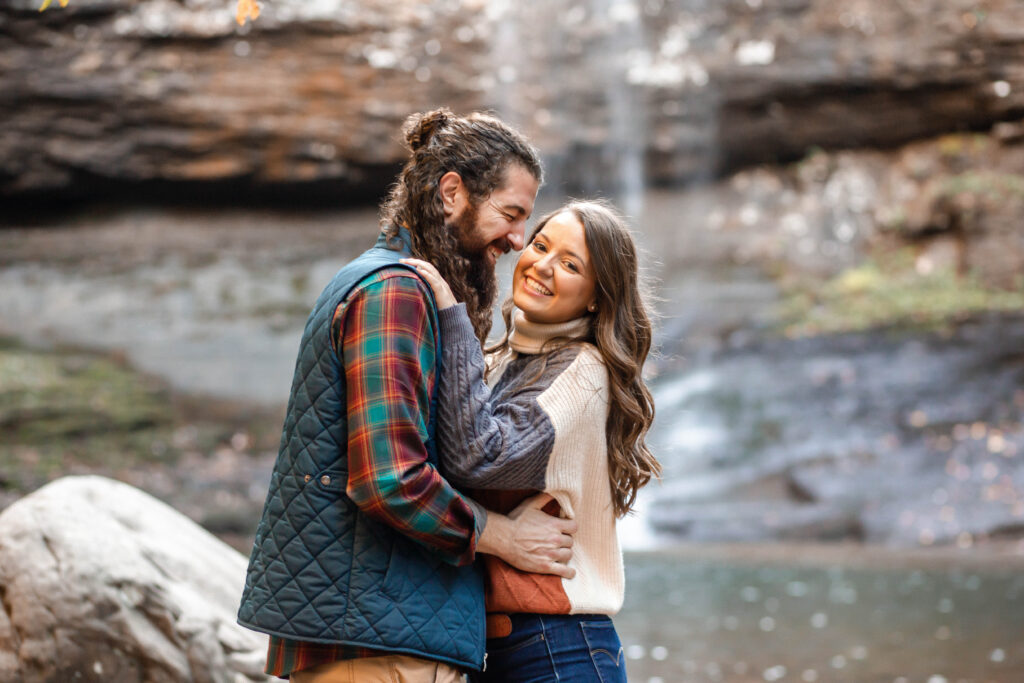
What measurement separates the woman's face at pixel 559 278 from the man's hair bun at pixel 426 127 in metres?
0.41

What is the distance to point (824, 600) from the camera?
694 centimetres

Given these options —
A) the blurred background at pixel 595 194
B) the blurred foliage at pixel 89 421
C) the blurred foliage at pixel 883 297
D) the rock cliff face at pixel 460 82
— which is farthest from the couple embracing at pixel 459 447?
the rock cliff face at pixel 460 82

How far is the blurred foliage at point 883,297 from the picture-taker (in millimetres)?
14758

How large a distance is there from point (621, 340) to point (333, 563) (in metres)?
0.97

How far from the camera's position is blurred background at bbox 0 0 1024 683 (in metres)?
11.8

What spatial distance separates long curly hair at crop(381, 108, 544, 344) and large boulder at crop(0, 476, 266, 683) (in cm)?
176

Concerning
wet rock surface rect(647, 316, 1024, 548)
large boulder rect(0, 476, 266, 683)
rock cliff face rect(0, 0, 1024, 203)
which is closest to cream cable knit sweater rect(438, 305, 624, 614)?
large boulder rect(0, 476, 266, 683)

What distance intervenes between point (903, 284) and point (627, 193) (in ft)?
18.0

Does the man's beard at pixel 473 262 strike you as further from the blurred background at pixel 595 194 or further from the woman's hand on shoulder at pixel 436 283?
the blurred background at pixel 595 194

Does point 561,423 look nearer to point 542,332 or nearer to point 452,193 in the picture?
point 542,332

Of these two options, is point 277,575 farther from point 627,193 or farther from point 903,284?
point 627,193

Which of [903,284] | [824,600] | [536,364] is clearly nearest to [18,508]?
[536,364]

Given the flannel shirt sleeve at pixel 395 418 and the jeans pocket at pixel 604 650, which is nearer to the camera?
the flannel shirt sleeve at pixel 395 418

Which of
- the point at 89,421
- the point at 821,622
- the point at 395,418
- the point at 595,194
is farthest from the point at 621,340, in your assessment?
the point at 595,194
